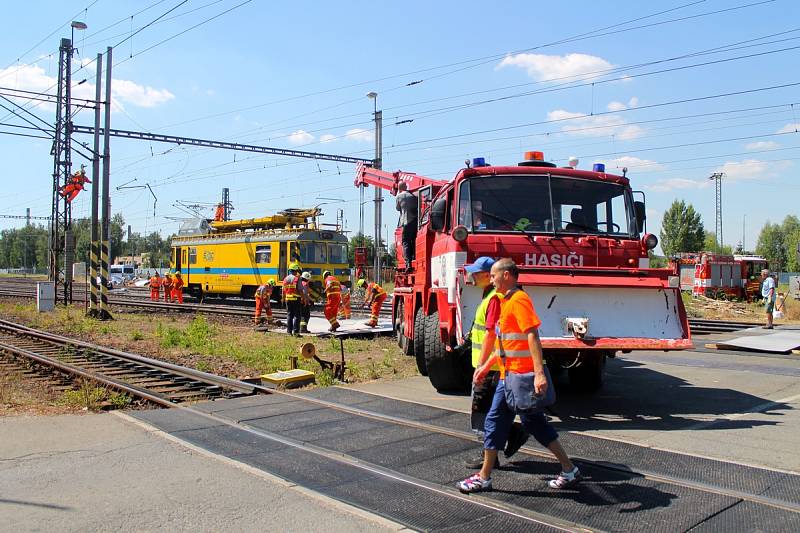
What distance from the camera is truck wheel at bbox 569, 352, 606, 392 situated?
9.15 metres

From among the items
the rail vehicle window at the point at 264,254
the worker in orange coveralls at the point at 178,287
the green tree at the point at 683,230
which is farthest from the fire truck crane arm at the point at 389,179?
the green tree at the point at 683,230

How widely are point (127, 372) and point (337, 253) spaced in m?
17.4

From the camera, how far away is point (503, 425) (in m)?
5.01

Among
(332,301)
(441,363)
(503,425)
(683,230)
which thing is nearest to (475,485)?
(503,425)

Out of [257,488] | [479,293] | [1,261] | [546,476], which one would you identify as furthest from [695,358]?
[1,261]

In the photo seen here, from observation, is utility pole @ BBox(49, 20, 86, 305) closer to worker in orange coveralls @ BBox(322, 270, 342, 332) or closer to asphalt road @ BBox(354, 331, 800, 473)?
worker in orange coveralls @ BBox(322, 270, 342, 332)

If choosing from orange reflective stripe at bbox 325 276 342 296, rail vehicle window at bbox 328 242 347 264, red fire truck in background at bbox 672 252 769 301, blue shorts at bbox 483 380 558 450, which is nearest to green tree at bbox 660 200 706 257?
red fire truck in background at bbox 672 252 769 301

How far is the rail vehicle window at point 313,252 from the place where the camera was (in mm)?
26938

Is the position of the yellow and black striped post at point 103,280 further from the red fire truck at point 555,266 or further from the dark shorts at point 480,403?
the dark shorts at point 480,403

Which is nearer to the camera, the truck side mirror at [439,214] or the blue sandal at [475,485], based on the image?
the blue sandal at [475,485]

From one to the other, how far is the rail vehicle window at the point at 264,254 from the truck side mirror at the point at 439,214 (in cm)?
1969

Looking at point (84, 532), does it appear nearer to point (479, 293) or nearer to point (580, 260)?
point (479, 293)

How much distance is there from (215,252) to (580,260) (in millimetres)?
25891

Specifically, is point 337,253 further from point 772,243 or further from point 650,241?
point 772,243
